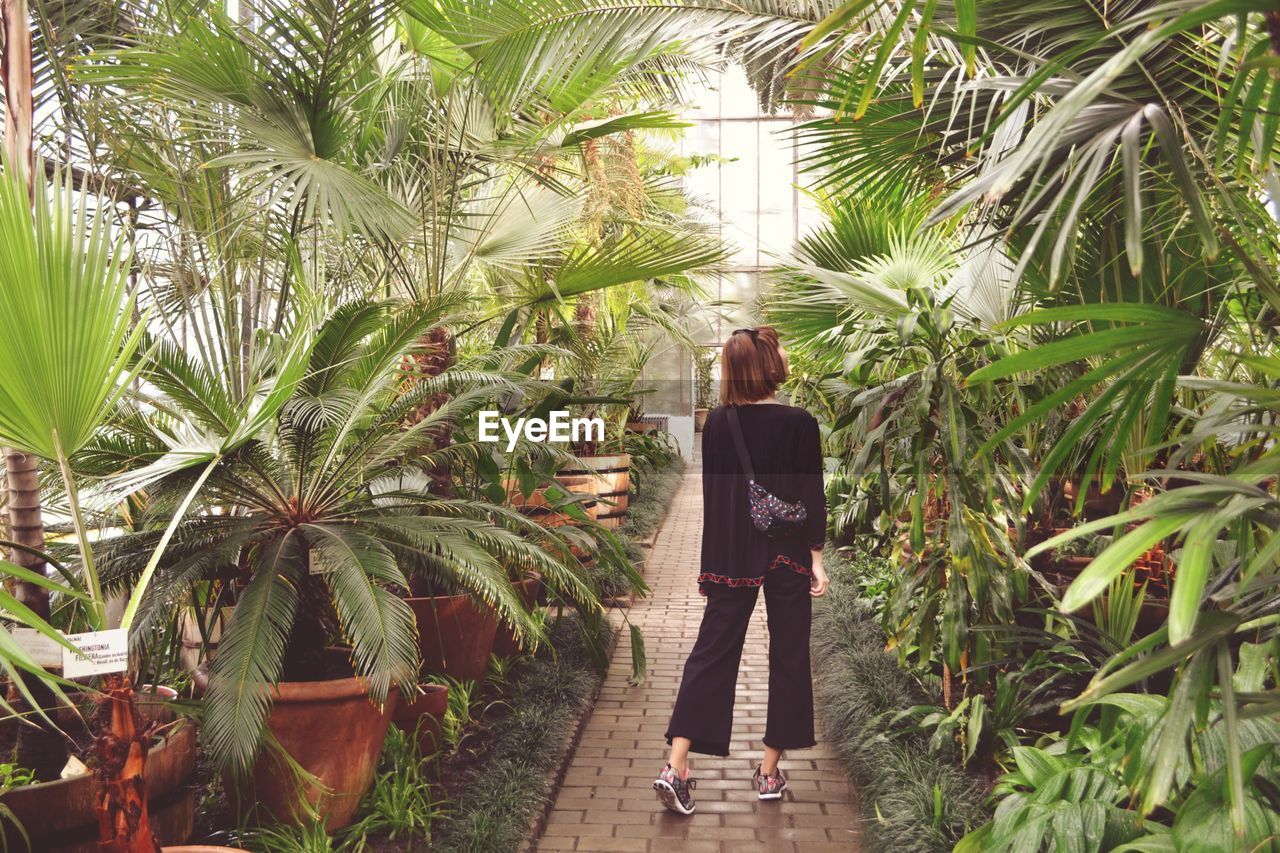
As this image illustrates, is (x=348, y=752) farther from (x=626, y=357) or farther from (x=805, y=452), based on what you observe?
(x=626, y=357)

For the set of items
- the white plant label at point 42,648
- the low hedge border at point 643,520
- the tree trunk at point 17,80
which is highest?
the tree trunk at point 17,80

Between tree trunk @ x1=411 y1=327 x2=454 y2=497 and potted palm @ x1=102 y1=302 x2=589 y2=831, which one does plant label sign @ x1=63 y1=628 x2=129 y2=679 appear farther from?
tree trunk @ x1=411 y1=327 x2=454 y2=497

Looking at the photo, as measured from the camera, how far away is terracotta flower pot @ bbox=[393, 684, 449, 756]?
334 centimetres

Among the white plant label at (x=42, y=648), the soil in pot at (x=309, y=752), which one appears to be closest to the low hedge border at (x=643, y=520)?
the soil in pot at (x=309, y=752)

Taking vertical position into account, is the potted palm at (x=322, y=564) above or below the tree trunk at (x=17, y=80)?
below

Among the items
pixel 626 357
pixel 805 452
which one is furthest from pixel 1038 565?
pixel 626 357

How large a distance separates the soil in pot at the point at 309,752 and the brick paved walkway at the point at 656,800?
647mm

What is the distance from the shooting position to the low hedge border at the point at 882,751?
2.68m

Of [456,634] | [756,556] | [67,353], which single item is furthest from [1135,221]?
[456,634]

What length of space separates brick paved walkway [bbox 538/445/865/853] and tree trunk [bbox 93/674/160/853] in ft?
4.52

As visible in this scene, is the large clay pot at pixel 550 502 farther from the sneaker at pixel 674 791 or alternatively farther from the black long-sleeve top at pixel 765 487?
the sneaker at pixel 674 791

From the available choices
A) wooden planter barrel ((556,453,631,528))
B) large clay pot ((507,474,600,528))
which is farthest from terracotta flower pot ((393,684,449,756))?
wooden planter barrel ((556,453,631,528))

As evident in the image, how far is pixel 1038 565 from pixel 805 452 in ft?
3.73

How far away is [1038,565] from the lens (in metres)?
3.61
